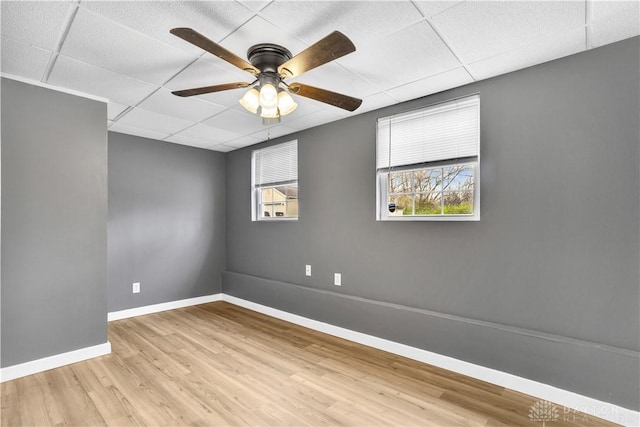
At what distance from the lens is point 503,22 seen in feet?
6.19

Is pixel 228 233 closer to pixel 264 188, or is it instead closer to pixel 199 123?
pixel 264 188

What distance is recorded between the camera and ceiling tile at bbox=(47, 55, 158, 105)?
7.93ft

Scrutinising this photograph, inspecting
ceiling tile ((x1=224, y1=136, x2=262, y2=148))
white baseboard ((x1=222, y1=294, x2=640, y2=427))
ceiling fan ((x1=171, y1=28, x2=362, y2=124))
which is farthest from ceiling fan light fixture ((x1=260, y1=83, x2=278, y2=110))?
ceiling tile ((x1=224, y1=136, x2=262, y2=148))

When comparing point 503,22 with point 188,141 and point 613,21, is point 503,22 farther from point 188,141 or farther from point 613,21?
point 188,141

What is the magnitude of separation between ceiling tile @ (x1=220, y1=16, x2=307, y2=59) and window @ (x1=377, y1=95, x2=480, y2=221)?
4.71 feet

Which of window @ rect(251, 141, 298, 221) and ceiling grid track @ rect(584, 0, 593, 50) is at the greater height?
ceiling grid track @ rect(584, 0, 593, 50)

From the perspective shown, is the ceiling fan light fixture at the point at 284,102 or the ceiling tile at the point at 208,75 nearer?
the ceiling fan light fixture at the point at 284,102

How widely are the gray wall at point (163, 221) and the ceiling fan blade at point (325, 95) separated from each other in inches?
127

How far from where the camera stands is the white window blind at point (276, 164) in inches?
167

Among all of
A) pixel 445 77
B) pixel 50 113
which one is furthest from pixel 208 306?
pixel 445 77

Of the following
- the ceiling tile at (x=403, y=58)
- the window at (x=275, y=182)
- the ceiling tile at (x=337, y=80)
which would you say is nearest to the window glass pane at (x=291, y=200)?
the window at (x=275, y=182)

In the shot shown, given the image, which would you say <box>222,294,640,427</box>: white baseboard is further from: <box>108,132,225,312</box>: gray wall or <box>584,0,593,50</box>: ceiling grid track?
<box>584,0,593,50</box>: ceiling grid track

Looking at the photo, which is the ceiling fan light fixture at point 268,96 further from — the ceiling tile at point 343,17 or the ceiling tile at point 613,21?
the ceiling tile at point 613,21

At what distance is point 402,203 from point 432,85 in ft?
3.66
